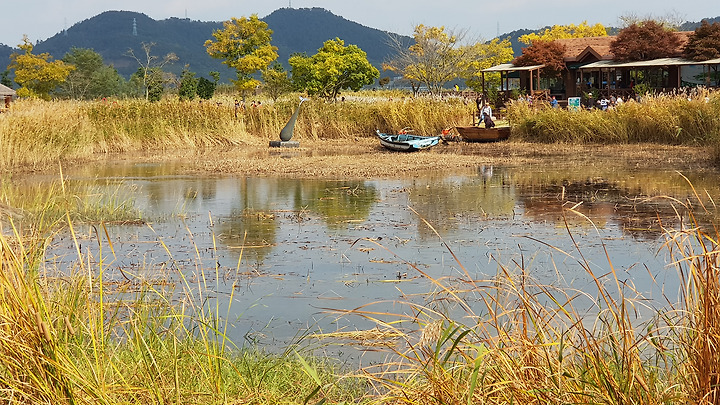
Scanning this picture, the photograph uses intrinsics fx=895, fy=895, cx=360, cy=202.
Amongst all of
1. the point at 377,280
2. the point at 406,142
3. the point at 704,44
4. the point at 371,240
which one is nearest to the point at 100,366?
the point at 371,240

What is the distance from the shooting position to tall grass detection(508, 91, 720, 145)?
65.4ft

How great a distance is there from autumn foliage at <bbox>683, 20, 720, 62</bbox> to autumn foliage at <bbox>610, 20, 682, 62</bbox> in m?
1.72

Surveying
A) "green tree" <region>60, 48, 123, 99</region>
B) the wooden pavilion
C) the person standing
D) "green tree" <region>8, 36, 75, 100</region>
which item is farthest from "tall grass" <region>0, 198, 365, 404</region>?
"green tree" <region>60, 48, 123, 99</region>

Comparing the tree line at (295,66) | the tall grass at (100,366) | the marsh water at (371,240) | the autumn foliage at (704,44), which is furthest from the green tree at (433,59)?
the tall grass at (100,366)

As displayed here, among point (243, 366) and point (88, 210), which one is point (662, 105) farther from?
point (243, 366)

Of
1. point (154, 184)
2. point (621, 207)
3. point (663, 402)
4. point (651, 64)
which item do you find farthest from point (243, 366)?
point (651, 64)

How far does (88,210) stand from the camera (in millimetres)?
11055

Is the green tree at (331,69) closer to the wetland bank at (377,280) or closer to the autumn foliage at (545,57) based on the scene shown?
the autumn foliage at (545,57)

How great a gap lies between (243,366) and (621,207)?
7.93 metres

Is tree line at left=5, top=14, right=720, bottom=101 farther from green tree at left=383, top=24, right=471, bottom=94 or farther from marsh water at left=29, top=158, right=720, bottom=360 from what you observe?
marsh water at left=29, top=158, right=720, bottom=360

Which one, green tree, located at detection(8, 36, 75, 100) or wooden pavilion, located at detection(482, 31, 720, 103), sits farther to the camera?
green tree, located at detection(8, 36, 75, 100)

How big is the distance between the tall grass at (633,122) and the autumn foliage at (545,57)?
1604cm

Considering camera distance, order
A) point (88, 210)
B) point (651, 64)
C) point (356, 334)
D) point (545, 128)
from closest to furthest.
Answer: point (356, 334) → point (88, 210) → point (545, 128) → point (651, 64)

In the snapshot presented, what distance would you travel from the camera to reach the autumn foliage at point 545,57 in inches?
1561
